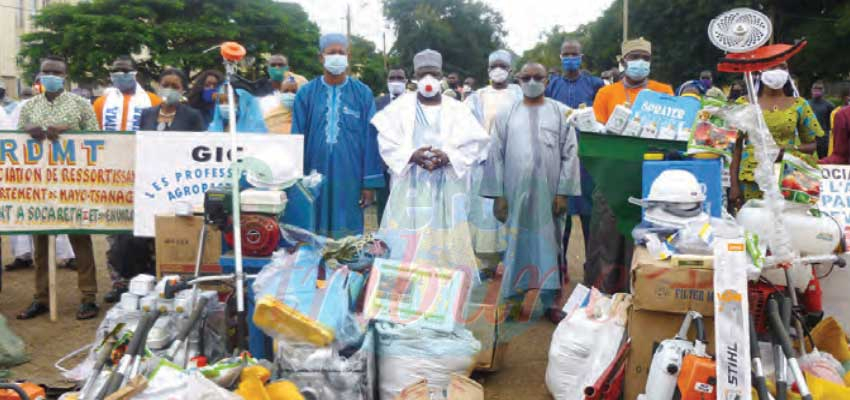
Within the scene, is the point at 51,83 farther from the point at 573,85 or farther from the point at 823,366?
the point at 823,366

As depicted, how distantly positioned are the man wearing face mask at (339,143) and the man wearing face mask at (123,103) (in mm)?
2161

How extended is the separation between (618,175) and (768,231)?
1114mm

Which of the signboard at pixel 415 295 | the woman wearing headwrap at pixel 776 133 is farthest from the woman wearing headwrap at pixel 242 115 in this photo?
the woman wearing headwrap at pixel 776 133

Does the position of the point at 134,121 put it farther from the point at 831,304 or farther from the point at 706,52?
the point at 706,52

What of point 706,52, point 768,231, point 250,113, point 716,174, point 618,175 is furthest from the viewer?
point 706,52

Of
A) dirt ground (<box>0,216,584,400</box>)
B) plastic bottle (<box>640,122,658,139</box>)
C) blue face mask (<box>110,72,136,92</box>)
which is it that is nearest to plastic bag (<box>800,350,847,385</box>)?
dirt ground (<box>0,216,584,400</box>)

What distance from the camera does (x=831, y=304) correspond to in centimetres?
496

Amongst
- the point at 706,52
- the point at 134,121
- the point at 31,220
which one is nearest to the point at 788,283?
the point at 31,220

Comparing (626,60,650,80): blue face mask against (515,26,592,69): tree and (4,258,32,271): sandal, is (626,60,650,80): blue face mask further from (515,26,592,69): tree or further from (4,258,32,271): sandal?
(515,26,592,69): tree

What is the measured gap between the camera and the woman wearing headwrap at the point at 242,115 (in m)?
6.68

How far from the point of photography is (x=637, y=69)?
22.1 ft

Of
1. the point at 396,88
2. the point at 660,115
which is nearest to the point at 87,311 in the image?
the point at 660,115

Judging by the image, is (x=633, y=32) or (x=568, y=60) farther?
(x=633, y=32)

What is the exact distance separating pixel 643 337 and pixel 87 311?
4.37 m
